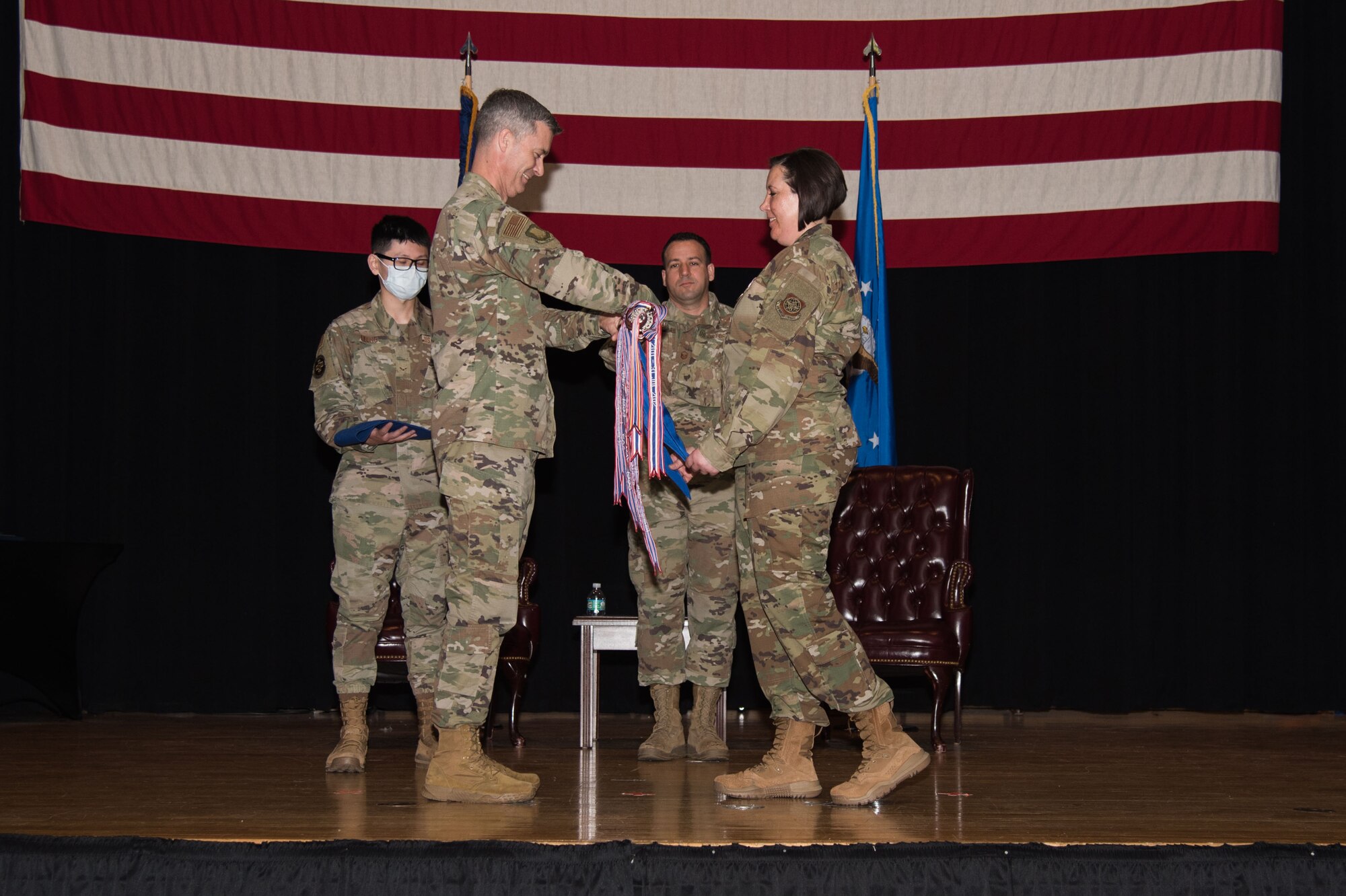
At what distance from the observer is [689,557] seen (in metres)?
4.39

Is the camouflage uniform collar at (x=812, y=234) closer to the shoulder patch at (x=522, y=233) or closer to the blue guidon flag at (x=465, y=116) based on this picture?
the shoulder patch at (x=522, y=233)

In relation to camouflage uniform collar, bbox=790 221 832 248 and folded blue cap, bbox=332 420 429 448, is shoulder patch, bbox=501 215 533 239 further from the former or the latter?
folded blue cap, bbox=332 420 429 448

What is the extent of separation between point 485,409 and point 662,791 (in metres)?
1.24

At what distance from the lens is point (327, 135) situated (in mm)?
5758

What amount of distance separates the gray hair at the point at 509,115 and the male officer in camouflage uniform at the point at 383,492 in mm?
878

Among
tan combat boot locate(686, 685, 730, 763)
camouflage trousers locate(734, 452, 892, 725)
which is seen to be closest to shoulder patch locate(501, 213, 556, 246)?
camouflage trousers locate(734, 452, 892, 725)

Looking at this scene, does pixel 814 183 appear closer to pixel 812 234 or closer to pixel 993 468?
pixel 812 234

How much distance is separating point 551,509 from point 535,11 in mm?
2558

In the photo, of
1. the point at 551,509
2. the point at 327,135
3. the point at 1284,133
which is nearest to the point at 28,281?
the point at 327,135

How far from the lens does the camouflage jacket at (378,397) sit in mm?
3906

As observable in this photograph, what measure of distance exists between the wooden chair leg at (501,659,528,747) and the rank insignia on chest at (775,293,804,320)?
2.55 m

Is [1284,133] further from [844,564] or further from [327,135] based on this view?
[327,135]

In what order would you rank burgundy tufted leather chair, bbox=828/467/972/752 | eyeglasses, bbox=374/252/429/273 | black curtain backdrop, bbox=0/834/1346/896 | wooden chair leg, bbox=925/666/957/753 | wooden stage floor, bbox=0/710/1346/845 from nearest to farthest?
black curtain backdrop, bbox=0/834/1346/896
wooden stage floor, bbox=0/710/1346/845
eyeglasses, bbox=374/252/429/273
wooden chair leg, bbox=925/666/957/753
burgundy tufted leather chair, bbox=828/467/972/752

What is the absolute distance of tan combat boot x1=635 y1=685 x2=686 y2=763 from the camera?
423cm
